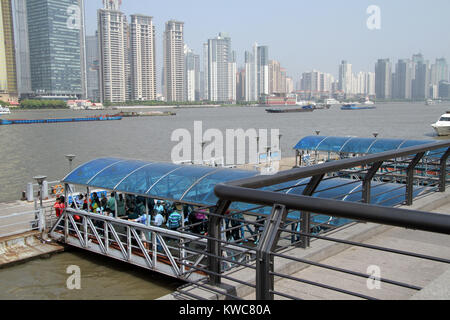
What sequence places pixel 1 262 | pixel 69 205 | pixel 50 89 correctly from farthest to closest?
pixel 50 89 < pixel 69 205 < pixel 1 262

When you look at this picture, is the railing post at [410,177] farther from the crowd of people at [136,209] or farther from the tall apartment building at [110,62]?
the tall apartment building at [110,62]

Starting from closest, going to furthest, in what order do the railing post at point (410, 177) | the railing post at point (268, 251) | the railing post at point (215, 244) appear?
the railing post at point (268, 251) < the railing post at point (215, 244) < the railing post at point (410, 177)

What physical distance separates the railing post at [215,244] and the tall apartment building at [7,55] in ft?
570

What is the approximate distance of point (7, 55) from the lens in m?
168

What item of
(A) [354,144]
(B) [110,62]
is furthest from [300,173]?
(B) [110,62]

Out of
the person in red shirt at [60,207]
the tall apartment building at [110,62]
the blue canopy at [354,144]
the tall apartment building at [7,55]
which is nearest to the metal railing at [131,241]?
the person in red shirt at [60,207]

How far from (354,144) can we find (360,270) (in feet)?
60.2

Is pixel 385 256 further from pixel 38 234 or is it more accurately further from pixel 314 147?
pixel 314 147

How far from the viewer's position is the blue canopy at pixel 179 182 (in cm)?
984

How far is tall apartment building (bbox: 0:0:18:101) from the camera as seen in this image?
16125cm

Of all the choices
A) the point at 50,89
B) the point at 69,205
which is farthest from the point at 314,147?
the point at 50,89

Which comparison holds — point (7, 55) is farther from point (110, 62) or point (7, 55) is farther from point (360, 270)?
point (360, 270)

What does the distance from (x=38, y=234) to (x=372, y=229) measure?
10.6 m
